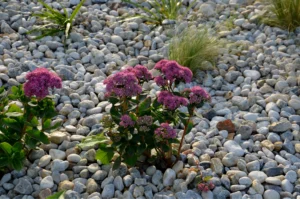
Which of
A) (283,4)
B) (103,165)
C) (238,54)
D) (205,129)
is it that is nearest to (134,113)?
(103,165)

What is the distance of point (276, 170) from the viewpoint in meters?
3.15

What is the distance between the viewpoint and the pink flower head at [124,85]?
280cm

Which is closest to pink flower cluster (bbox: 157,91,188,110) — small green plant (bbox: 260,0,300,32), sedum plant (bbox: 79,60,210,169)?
sedum plant (bbox: 79,60,210,169)

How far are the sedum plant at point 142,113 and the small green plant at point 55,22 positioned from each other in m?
1.59

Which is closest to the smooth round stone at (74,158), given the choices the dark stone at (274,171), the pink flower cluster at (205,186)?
the pink flower cluster at (205,186)

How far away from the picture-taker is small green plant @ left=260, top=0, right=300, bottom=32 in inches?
178

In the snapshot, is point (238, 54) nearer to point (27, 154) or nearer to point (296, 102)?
point (296, 102)

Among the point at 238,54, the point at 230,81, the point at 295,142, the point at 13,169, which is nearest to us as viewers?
the point at 13,169

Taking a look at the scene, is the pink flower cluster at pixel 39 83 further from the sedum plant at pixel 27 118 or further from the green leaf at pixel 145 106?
→ the green leaf at pixel 145 106

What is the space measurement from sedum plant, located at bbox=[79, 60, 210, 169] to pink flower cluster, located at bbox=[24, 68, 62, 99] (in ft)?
0.99

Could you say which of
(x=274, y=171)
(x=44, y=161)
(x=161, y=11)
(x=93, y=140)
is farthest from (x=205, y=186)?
(x=161, y=11)

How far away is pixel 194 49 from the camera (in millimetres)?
4086

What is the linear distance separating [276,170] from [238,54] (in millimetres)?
1412

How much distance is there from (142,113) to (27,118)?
0.65 m
